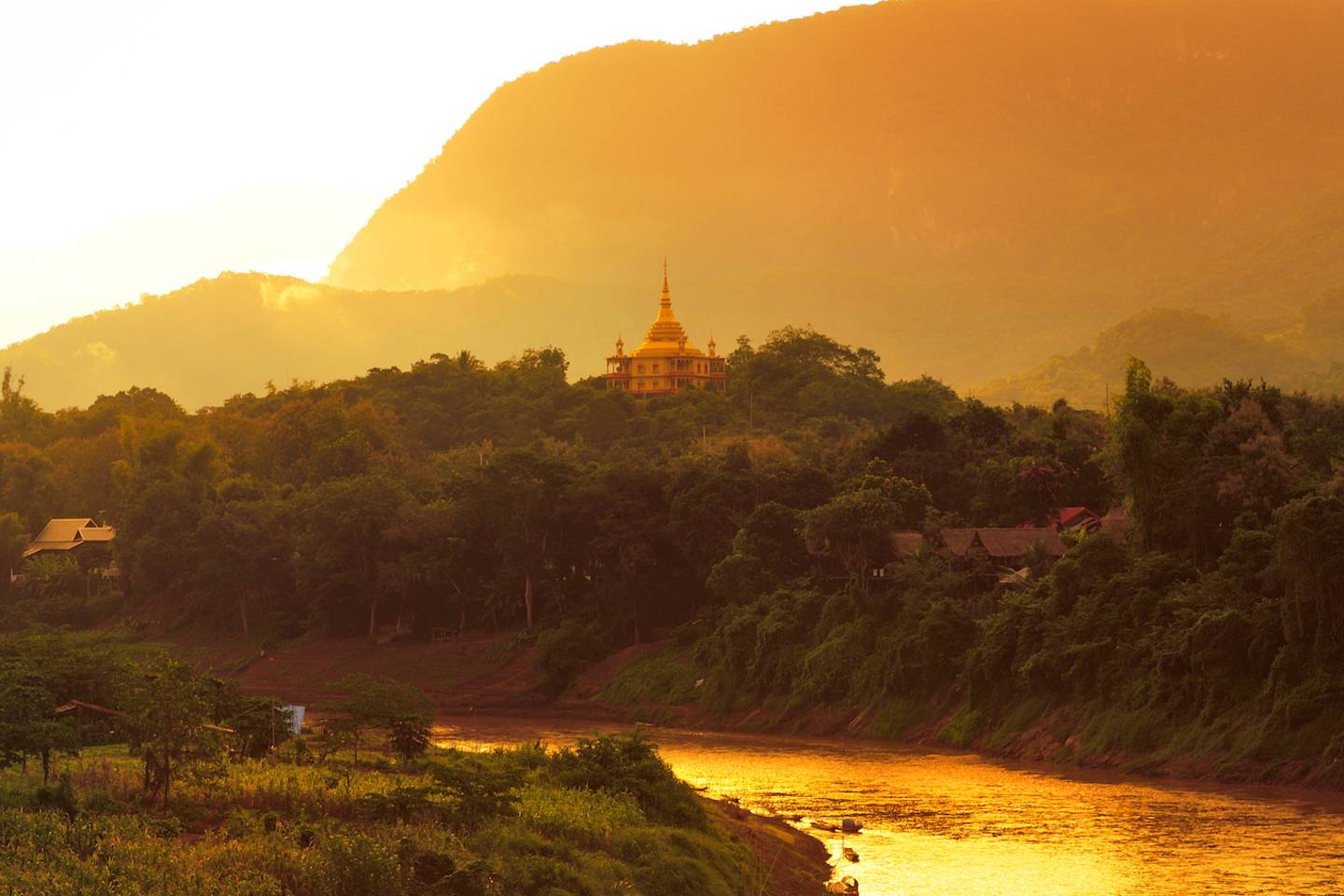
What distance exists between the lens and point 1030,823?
1603 inches

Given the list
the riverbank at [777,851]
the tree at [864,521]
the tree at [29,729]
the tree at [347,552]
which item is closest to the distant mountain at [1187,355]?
the tree at [347,552]

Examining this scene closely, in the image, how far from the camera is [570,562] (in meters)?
78.6

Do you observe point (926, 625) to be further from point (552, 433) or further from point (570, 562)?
point (552, 433)

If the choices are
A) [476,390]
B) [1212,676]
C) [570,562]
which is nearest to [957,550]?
[1212,676]

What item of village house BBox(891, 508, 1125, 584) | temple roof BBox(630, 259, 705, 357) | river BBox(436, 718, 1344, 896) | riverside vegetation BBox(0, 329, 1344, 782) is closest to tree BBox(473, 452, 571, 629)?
riverside vegetation BBox(0, 329, 1344, 782)

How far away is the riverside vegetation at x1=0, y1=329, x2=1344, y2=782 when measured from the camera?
50.3m

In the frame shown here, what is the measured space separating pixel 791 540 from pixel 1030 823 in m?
29.8

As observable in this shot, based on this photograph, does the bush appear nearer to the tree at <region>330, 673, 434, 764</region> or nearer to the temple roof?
the tree at <region>330, 673, 434, 764</region>

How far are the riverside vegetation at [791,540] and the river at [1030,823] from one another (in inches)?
132

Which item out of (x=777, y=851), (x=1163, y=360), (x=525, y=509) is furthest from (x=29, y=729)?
(x=1163, y=360)

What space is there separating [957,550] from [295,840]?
39147mm

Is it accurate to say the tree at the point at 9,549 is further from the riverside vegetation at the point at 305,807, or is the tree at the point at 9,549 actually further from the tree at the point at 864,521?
the riverside vegetation at the point at 305,807

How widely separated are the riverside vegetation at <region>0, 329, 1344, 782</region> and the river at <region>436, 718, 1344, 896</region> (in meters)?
3.35

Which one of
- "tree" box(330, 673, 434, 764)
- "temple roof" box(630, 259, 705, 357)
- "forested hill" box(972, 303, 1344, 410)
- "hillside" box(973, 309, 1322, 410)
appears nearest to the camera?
"tree" box(330, 673, 434, 764)
